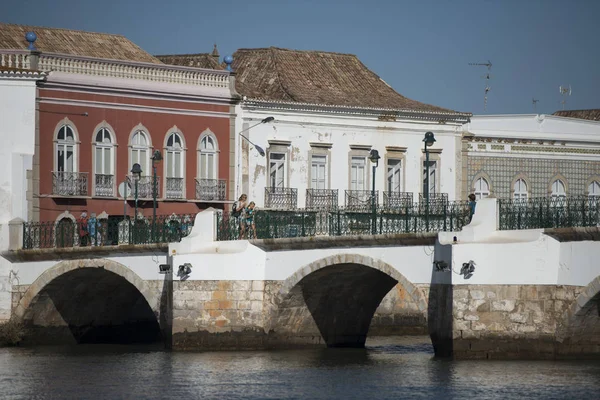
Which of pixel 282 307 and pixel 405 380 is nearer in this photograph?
pixel 405 380

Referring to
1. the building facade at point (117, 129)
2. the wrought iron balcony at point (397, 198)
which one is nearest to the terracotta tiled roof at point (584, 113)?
the wrought iron balcony at point (397, 198)

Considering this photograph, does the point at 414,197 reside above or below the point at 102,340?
above

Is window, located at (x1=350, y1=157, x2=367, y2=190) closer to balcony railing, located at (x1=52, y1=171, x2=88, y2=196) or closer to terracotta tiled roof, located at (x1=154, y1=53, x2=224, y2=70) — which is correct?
terracotta tiled roof, located at (x1=154, y1=53, x2=224, y2=70)

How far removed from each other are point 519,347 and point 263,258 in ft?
25.6

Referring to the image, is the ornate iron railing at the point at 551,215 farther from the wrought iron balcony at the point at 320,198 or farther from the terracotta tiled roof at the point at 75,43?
the terracotta tiled roof at the point at 75,43

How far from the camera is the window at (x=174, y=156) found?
1951 inches

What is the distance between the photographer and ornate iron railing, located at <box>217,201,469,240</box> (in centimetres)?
3794

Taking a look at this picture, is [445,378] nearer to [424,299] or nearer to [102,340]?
[424,299]

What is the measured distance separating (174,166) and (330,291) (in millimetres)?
9443

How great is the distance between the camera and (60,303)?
151ft

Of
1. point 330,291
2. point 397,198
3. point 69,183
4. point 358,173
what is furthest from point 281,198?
point 330,291

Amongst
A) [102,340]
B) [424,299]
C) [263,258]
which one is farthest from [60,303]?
[424,299]

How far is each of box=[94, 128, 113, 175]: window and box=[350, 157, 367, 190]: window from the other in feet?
26.1

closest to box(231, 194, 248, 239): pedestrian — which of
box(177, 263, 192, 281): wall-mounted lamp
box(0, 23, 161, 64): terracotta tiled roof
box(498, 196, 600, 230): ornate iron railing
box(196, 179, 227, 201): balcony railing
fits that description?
box(177, 263, 192, 281): wall-mounted lamp
